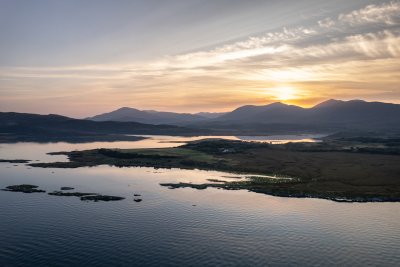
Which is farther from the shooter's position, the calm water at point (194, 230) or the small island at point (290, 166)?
the small island at point (290, 166)

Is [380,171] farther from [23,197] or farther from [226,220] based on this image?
[23,197]

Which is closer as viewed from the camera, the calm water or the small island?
the calm water

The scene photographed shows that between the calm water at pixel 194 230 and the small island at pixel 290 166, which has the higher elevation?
the small island at pixel 290 166

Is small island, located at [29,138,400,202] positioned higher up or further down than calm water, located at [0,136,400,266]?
higher up

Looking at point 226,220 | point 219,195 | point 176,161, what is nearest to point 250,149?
point 176,161

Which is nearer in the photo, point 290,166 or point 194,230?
point 194,230
